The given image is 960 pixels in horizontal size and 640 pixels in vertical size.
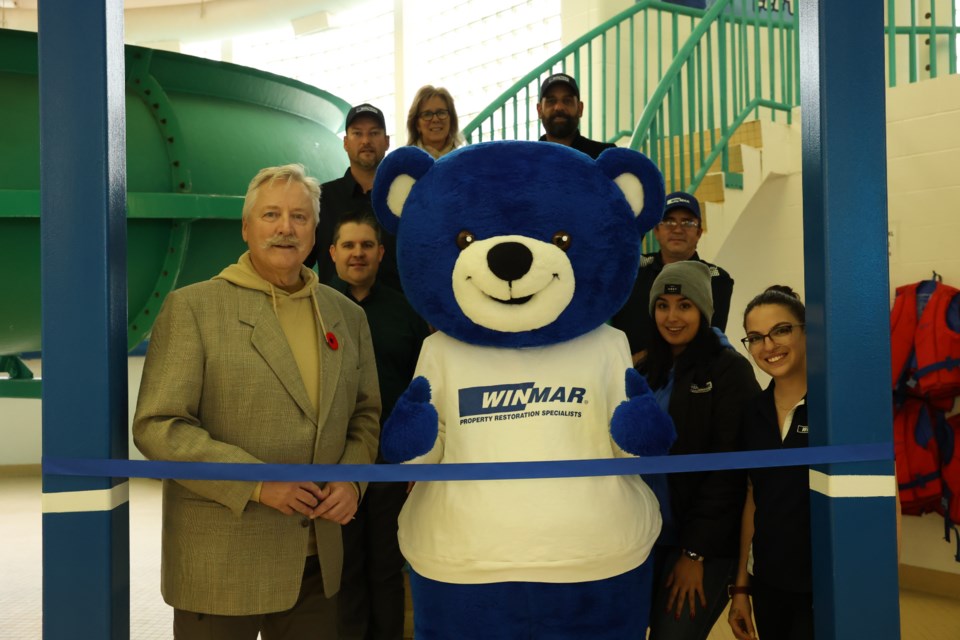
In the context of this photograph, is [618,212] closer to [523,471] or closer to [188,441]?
[523,471]

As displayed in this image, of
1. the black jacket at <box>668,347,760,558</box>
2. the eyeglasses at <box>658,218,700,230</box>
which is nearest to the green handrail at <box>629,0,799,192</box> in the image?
the eyeglasses at <box>658,218,700,230</box>

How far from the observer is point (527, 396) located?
6.22 feet

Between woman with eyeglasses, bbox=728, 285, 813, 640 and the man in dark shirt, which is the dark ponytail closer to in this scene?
woman with eyeglasses, bbox=728, 285, 813, 640

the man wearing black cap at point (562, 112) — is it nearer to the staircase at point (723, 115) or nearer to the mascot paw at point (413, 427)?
the staircase at point (723, 115)

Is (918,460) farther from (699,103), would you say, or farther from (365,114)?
(365,114)

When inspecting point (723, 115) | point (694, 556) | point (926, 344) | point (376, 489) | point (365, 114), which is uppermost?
point (723, 115)

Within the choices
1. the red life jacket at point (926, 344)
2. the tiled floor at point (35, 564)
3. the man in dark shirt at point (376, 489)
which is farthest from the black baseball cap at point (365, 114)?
the red life jacket at point (926, 344)

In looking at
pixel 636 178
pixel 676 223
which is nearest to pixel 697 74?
pixel 676 223

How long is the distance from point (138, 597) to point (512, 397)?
3106 mm

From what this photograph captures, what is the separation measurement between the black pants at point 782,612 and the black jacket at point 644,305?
44.4 inches

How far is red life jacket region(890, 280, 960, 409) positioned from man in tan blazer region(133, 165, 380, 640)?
3.10 meters

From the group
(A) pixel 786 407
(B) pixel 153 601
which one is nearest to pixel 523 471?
(A) pixel 786 407

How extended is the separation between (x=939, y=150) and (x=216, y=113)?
11.6 ft

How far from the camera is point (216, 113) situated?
10.9 feet
